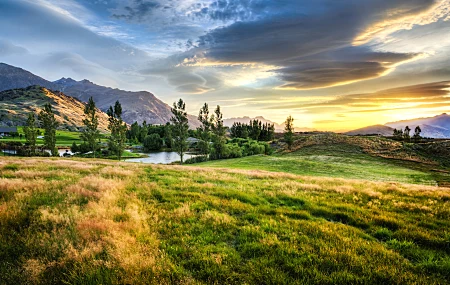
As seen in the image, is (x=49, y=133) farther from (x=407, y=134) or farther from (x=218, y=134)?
(x=407, y=134)

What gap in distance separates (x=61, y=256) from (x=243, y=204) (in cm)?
746

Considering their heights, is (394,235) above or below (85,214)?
below

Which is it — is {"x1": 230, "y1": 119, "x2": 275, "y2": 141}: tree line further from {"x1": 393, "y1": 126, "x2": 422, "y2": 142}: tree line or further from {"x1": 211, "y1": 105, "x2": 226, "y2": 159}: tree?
{"x1": 393, "y1": 126, "x2": 422, "y2": 142}: tree line

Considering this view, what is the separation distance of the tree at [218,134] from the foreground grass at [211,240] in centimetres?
8183

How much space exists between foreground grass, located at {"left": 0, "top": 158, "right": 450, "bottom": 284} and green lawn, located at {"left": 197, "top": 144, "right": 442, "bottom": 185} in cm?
3476

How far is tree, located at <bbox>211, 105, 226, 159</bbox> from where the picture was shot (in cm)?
9431

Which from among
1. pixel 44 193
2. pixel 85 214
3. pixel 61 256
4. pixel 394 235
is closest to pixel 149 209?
pixel 85 214

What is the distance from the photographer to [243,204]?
36.9ft

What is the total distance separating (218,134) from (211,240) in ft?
298

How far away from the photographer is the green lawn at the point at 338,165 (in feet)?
141

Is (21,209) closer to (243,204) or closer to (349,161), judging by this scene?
(243,204)

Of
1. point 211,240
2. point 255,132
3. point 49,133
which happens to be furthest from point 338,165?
point 255,132

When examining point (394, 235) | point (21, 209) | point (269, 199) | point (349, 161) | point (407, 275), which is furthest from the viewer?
point (349, 161)

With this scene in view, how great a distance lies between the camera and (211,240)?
24.6ft
